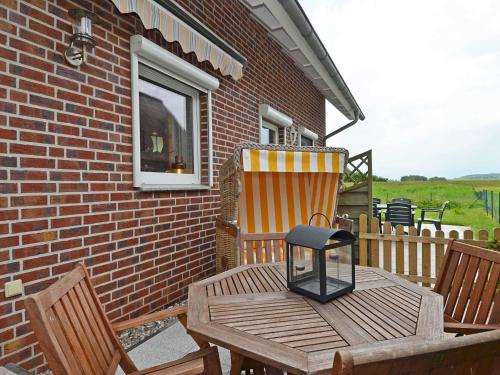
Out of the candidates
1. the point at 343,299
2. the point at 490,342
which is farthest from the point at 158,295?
the point at 490,342

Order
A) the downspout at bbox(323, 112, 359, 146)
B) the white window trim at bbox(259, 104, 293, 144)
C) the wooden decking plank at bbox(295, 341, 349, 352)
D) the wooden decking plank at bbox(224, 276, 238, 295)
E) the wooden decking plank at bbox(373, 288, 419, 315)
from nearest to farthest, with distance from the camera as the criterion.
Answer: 1. the wooden decking plank at bbox(295, 341, 349, 352)
2. the wooden decking plank at bbox(373, 288, 419, 315)
3. the wooden decking plank at bbox(224, 276, 238, 295)
4. the white window trim at bbox(259, 104, 293, 144)
5. the downspout at bbox(323, 112, 359, 146)

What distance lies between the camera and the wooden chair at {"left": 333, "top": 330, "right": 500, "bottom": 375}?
60cm

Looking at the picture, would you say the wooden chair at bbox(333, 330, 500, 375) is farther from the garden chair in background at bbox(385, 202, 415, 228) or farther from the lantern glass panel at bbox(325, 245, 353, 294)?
the garden chair in background at bbox(385, 202, 415, 228)

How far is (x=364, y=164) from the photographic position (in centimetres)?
593

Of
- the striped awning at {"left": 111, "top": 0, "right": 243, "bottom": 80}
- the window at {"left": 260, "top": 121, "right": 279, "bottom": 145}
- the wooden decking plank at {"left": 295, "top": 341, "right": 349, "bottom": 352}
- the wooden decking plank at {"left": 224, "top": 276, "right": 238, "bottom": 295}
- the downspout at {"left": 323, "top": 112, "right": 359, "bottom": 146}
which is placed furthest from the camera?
the downspout at {"left": 323, "top": 112, "right": 359, "bottom": 146}

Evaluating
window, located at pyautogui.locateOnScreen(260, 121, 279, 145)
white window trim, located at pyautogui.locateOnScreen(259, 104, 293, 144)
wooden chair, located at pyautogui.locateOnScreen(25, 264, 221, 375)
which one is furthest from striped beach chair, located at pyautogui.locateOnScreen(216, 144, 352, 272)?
window, located at pyautogui.locateOnScreen(260, 121, 279, 145)

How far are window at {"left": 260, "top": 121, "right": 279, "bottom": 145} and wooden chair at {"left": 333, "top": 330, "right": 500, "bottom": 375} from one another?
5.09 metres

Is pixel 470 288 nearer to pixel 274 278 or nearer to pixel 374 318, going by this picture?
pixel 374 318

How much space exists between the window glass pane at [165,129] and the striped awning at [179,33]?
0.51 metres

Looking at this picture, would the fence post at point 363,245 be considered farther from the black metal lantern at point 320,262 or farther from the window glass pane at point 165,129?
the black metal lantern at point 320,262

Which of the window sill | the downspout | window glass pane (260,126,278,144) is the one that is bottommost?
the window sill

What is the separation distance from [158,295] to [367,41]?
52.6 feet

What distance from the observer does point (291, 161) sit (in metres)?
3.04

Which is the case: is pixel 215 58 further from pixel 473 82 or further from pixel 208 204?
pixel 473 82
